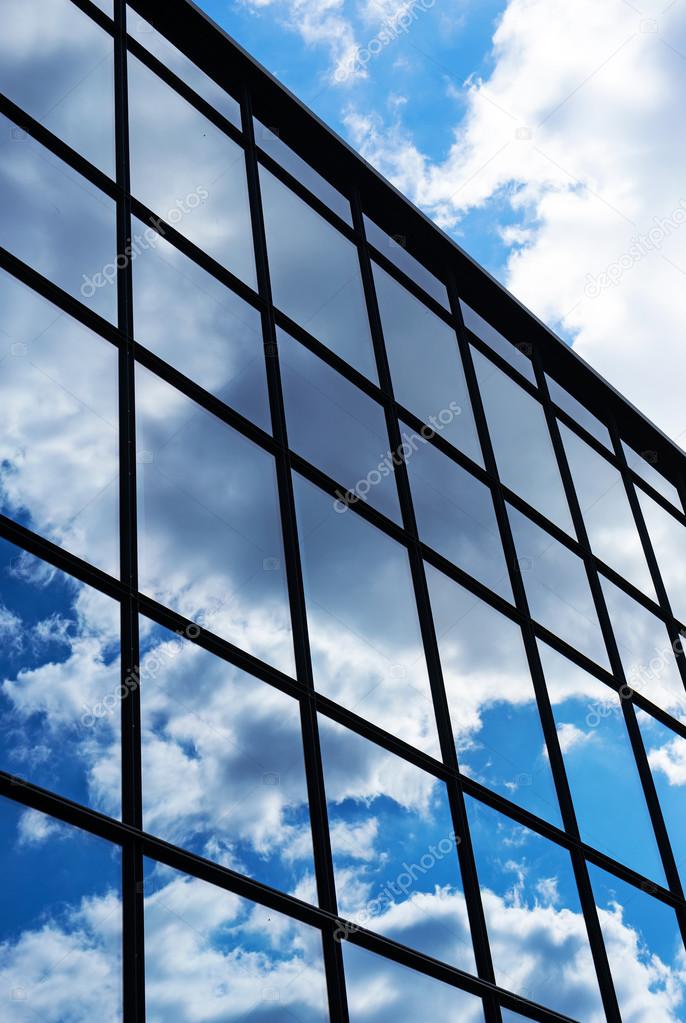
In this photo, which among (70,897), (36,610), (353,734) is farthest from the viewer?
(353,734)

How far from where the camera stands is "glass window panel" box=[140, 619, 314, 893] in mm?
8406

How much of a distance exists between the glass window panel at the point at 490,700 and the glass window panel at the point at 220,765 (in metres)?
2.93

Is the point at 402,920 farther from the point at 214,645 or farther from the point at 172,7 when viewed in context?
the point at 172,7

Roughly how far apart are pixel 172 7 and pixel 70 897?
452 inches

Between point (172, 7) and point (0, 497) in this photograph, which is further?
point (172, 7)

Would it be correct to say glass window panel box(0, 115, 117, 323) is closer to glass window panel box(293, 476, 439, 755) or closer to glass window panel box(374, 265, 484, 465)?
glass window panel box(293, 476, 439, 755)

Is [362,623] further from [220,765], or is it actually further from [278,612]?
[220,765]

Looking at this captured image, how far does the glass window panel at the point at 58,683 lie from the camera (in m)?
7.68

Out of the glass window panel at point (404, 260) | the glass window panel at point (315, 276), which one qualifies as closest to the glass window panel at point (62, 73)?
the glass window panel at point (315, 276)

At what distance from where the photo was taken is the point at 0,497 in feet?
28.2

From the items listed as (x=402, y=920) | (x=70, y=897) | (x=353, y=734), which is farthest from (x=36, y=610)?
(x=402, y=920)

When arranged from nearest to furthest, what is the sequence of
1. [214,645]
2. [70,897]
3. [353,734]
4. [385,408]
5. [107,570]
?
[70,897] < [107,570] < [214,645] < [353,734] < [385,408]

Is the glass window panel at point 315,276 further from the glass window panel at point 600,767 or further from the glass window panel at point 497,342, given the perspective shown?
the glass window panel at point 600,767

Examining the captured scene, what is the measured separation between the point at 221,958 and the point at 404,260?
38.2 feet
